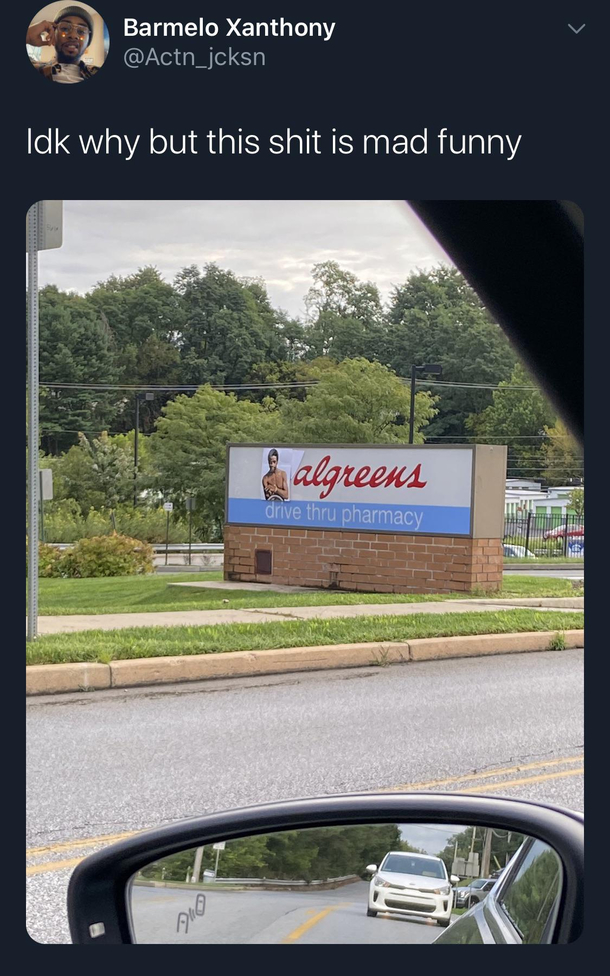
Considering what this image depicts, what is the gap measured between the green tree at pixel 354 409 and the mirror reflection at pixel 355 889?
13296mm

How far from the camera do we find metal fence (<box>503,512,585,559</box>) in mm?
23127

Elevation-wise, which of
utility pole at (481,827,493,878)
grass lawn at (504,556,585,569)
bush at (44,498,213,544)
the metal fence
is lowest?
grass lawn at (504,556,585,569)

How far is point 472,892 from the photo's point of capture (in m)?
1.24

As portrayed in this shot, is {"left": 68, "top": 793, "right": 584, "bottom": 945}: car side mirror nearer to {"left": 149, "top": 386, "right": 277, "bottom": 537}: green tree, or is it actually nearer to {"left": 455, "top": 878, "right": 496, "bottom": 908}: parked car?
{"left": 455, "top": 878, "right": 496, "bottom": 908}: parked car

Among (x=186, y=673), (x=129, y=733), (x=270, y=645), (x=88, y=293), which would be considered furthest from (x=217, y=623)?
(x=88, y=293)

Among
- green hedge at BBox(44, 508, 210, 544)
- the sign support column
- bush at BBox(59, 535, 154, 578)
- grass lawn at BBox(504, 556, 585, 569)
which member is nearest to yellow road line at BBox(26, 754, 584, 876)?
the sign support column

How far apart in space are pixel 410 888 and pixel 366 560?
34.7ft

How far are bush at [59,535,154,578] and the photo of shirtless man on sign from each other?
199cm

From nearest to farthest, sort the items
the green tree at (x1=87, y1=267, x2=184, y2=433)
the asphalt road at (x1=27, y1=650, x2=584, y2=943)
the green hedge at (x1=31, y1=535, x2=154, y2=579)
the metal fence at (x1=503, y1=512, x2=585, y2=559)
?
the asphalt road at (x1=27, y1=650, x2=584, y2=943), the green tree at (x1=87, y1=267, x2=184, y2=433), the green hedge at (x1=31, y1=535, x2=154, y2=579), the metal fence at (x1=503, y1=512, x2=585, y2=559)

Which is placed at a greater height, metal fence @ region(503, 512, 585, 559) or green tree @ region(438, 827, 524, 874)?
green tree @ region(438, 827, 524, 874)

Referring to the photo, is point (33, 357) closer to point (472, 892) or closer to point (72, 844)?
point (472, 892)
